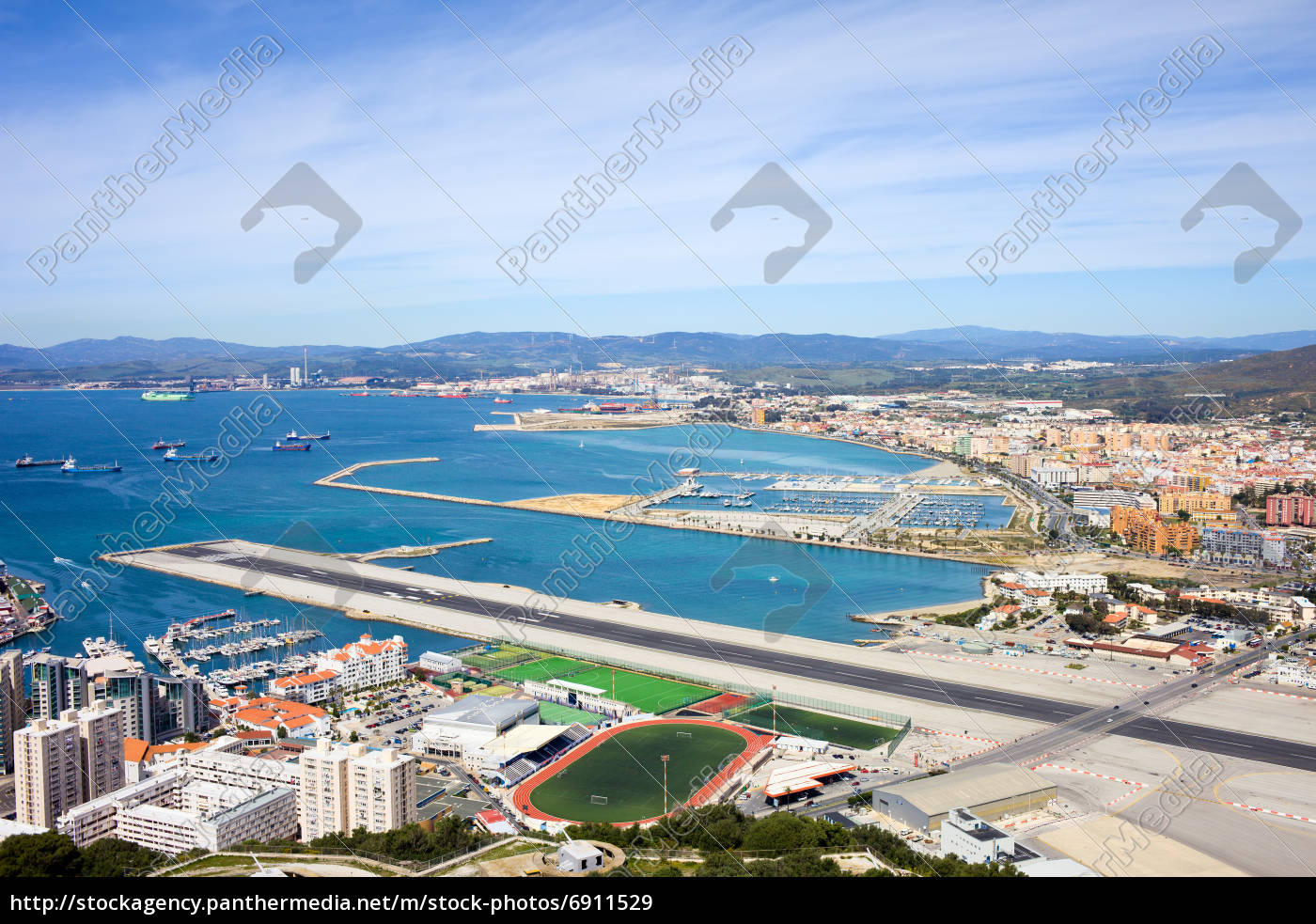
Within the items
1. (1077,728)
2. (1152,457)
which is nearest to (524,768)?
(1077,728)

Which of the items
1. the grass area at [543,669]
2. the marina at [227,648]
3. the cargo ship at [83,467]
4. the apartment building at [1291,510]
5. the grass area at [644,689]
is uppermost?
the cargo ship at [83,467]

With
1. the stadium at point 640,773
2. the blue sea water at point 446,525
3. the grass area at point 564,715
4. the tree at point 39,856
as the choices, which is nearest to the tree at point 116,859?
the tree at point 39,856

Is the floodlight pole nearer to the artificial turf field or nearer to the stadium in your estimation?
the stadium

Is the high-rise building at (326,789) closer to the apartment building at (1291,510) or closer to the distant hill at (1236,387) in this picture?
the apartment building at (1291,510)

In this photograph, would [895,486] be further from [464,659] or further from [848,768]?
[848,768]

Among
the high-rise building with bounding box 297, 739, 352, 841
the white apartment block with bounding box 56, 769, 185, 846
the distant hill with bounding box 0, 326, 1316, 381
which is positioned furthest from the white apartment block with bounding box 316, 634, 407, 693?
the distant hill with bounding box 0, 326, 1316, 381

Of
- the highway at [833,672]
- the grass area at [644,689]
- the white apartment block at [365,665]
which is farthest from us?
the white apartment block at [365,665]

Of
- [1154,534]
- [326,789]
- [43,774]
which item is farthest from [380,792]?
[1154,534]
